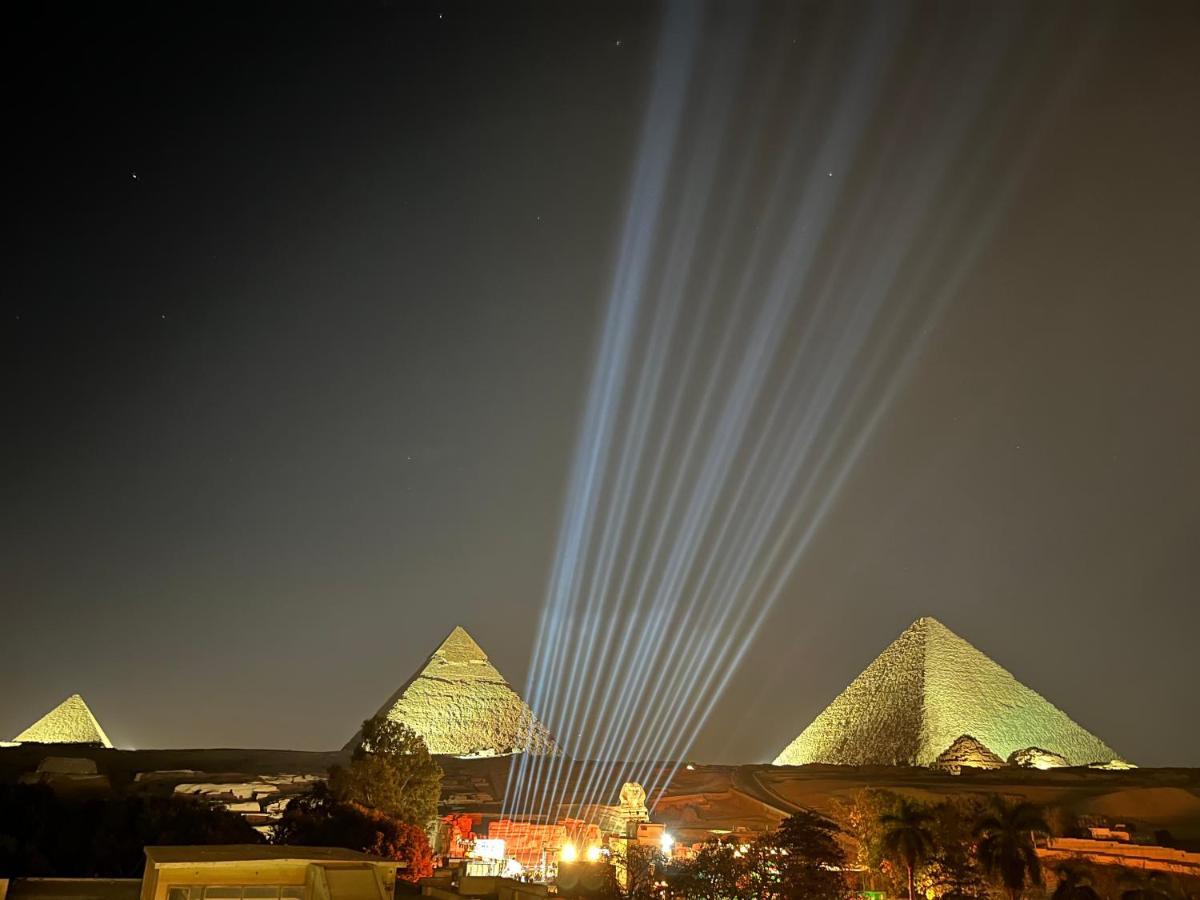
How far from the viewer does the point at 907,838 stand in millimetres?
23000

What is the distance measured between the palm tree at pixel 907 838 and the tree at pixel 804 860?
56.3 inches

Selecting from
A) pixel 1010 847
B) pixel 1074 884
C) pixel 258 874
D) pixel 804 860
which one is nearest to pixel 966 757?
pixel 1074 884

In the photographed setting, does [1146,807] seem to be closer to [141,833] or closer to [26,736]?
Answer: [141,833]

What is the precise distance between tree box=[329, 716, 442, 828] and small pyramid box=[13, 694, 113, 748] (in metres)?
59.7

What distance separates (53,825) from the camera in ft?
79.9

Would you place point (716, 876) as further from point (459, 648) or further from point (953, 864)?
point (459, 648)

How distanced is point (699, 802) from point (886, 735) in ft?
82.9

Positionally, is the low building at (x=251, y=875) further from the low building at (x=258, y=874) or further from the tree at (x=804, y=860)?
the tree at (x=804, y=860)

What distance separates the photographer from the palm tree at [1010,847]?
884 inches

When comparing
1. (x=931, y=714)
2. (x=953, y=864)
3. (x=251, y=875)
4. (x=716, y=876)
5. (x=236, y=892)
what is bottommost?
(x=953, y=864)

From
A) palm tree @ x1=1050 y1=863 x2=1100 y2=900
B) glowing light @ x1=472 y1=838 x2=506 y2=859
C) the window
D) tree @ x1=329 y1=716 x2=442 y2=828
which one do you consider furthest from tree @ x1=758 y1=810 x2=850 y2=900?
tree @ x1=329 y1=716 x2=442 y2=828

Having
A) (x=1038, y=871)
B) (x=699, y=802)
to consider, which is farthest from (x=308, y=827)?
(x=699, y=802)

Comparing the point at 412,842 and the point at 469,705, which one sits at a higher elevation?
the point at 469,705

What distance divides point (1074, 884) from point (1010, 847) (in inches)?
124
